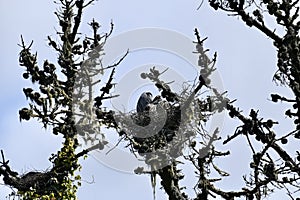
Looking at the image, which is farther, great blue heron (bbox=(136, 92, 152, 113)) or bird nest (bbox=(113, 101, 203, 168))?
great blue heron (bbox=(136, 92, 152, 113))

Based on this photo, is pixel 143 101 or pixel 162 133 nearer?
pixel 162 133

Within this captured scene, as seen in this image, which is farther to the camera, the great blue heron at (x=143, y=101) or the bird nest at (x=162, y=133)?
the great blue heron at (x=143, y=101)

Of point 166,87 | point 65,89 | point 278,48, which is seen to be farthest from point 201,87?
point 65,89

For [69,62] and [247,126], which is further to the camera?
[69,62]

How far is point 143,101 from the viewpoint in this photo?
11672mm

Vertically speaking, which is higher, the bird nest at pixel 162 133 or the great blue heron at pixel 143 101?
the great blue heron at pixel 143 101

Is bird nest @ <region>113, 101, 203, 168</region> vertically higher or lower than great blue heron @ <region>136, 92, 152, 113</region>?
lower

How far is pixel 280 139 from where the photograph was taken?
8.92m

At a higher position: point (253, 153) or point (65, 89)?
point (65, 89)

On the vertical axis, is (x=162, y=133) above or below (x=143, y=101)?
below

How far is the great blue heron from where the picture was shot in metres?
11.3

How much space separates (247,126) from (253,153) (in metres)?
0.30

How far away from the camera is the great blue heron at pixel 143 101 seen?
11285 millimetres

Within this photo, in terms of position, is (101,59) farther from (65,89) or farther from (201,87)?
(201,87)
